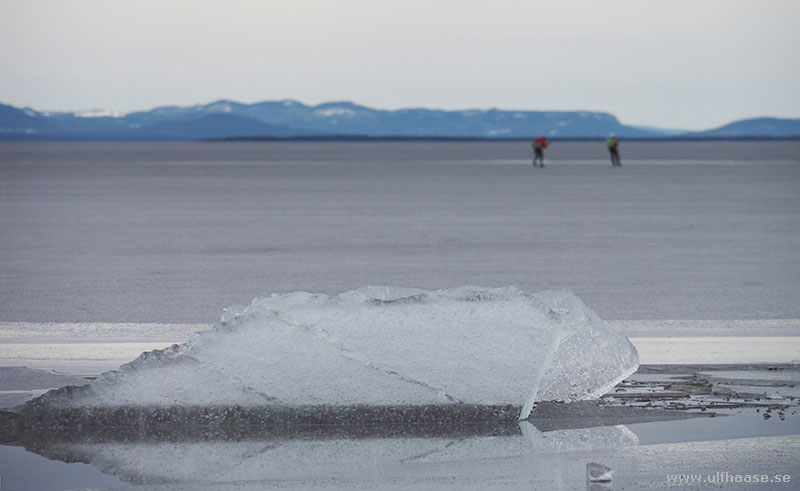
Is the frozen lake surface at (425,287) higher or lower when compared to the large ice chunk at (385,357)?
lower

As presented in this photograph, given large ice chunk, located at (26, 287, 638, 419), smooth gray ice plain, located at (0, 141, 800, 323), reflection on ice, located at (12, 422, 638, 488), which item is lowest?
smooth gray ice plain, located at (0, 141, 800, 323)

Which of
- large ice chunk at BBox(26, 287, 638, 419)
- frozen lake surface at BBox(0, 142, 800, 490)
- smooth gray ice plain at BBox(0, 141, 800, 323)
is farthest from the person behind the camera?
smooth gray ice plain at BBox(0, 141, 800, 323)

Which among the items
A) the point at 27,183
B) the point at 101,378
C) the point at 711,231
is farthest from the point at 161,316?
the point at 27,183

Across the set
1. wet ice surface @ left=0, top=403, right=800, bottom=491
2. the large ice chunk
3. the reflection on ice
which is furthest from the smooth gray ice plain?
the reflection on ice

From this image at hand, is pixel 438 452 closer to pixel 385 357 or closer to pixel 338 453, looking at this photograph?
pixel 338 453

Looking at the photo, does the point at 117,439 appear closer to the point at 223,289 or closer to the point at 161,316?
the point at 161,316

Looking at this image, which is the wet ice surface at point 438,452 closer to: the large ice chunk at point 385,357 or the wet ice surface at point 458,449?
the wet ice surface at point 458,449

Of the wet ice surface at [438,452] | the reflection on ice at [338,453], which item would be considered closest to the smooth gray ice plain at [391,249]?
the wet ice surface at [438,452]

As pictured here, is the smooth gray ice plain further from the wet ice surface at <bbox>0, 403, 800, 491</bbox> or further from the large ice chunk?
the wet ice surface at <bbox>0, 403, 800, 491</bbox>

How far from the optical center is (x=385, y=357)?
5793 mm

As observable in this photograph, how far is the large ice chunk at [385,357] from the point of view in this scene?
18.5 ft

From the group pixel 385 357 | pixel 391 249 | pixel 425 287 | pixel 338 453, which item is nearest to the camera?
pixel 338 453

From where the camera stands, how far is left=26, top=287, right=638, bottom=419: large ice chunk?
18.5 ft

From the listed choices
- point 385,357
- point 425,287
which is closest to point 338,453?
point 385,357
